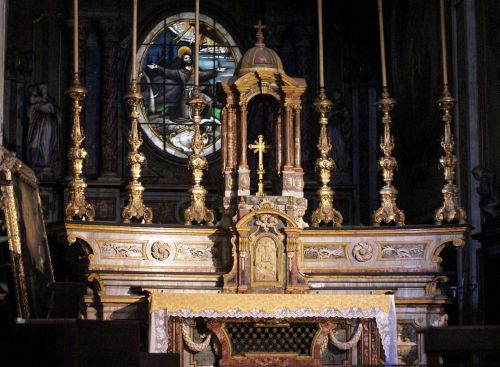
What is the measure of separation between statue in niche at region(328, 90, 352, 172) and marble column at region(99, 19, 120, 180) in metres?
3.53

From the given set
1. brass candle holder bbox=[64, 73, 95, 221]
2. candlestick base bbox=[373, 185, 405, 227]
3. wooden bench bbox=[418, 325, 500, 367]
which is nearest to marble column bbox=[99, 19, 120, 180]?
brass candle holder bbox=[64, 73, 95, 221]

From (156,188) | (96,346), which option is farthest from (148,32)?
(96,346)

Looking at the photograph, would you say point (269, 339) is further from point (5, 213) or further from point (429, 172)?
point (429, 172)

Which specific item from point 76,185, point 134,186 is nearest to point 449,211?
point 134,186

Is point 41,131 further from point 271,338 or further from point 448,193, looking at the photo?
point 448,193

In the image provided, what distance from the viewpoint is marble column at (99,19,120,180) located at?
1723cm

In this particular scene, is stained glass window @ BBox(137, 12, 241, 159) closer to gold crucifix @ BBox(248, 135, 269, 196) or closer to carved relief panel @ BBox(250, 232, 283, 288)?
gold crucifix @ BBox(248, 135, 269, 196)

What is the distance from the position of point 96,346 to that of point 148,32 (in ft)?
38.8

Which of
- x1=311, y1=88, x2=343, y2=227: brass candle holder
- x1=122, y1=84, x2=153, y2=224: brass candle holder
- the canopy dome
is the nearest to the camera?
x1=122, y1=84, x2=153, y2=224: brass candle holder

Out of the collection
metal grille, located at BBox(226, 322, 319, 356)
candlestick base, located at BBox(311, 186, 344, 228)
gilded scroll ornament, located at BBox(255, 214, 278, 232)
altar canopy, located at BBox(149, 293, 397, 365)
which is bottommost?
metal grille, located at BBox(226, 322, 319, 356)

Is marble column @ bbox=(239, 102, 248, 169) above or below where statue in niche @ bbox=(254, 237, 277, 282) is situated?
above

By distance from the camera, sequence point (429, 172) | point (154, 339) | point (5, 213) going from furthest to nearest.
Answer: point (429, 172) < point (154, 339) < point (5, 213)

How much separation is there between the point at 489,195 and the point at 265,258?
9.94ft

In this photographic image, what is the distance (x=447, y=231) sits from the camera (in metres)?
10.9
